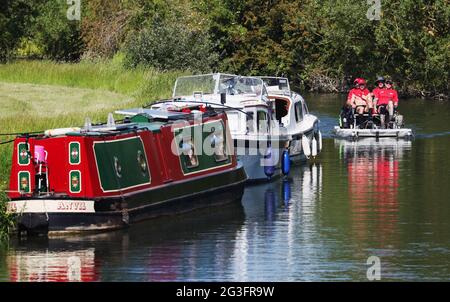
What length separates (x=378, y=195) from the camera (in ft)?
119

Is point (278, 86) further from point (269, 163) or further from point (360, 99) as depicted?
point (269, 163)

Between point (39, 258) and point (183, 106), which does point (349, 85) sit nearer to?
point (183, 106)

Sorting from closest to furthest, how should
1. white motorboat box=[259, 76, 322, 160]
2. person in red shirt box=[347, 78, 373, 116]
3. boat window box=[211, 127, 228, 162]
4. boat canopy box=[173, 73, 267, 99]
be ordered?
boat window box=[211, 127, 228, 162]
boat canopy box=[173, 73, 267, 99]
white motorboat box=[259, 76, 322, 160]
person in red shirt box=[347, 78, 373, 116]

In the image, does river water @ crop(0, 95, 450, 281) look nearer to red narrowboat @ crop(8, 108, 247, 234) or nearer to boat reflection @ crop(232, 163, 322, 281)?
boat reflection @ crop(232, 163, 322, 281)

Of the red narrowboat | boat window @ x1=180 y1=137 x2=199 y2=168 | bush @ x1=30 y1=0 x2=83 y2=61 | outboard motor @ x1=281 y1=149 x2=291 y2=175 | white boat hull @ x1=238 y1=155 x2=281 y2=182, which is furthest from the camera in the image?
bush @ x1=30 y1=0 x2=83 y2=61

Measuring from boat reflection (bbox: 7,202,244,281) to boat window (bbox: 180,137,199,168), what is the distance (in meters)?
1.47

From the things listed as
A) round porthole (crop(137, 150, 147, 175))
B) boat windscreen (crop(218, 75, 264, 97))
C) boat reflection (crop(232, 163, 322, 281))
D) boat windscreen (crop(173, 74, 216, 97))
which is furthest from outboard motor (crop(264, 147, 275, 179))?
round porthole (crop(137, 150, 147, 175))

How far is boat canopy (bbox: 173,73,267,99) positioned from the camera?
41.4 meters

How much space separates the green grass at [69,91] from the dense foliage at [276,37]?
3323mm

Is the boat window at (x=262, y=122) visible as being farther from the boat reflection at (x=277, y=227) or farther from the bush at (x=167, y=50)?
the bush at (x=167, y=50)

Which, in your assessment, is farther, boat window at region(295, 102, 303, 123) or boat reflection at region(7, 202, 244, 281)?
boat window at region(295, 102, 303, 123)

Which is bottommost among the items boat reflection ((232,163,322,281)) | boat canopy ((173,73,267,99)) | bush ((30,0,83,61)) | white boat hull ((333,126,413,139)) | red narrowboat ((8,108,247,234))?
boat reflection ((232,163,322,281))

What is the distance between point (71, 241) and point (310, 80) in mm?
50350
